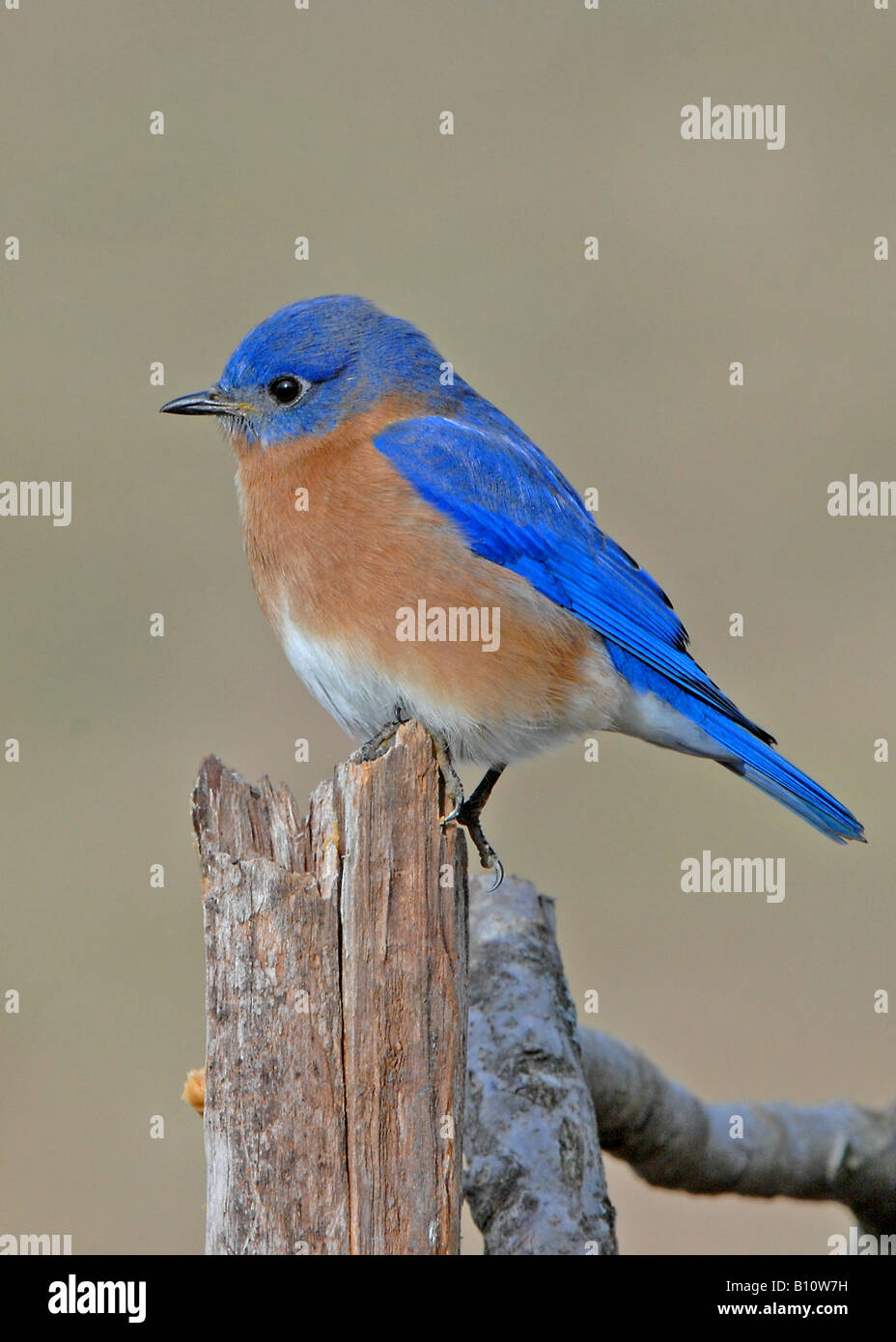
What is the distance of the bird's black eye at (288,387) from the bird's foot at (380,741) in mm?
1008

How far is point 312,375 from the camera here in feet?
16.2

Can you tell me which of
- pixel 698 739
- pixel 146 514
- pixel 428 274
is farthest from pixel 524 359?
pixel 698 739

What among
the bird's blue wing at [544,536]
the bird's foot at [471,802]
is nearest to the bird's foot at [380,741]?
the bird's foot at [471,802]

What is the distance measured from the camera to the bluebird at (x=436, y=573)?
4.56 m

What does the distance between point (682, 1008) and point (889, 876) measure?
1474 millimetres

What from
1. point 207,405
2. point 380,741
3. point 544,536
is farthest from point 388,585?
point 207,405

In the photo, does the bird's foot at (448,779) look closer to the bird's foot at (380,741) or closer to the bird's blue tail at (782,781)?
the bird's foot at (380,741)

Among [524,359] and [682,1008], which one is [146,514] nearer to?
[524,359]

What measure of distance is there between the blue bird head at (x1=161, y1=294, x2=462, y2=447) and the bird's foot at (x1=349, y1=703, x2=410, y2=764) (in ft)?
2.93

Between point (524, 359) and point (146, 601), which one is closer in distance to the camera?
point (146, 601)

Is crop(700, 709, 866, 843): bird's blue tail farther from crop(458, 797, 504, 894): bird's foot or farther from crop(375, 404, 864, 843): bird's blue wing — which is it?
crop(458, 797, 504, 894): bird's foot

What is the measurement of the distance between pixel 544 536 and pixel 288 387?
86 centimetres
